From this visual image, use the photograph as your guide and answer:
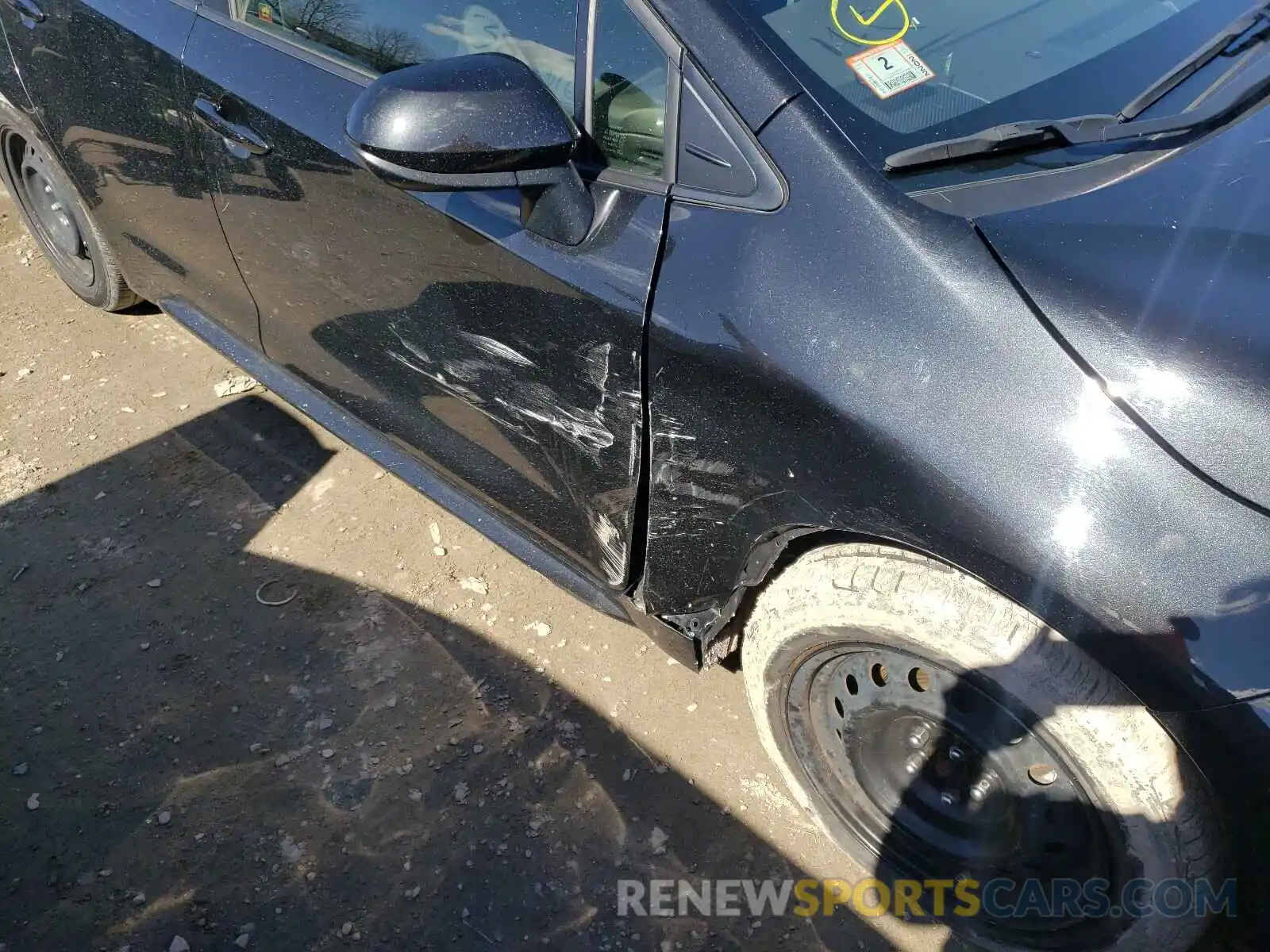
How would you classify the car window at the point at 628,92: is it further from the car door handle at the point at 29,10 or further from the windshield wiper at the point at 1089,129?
the car door handle at the point at 29,10

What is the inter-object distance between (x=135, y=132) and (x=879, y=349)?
6.89ft

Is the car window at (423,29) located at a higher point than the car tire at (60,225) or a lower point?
higher

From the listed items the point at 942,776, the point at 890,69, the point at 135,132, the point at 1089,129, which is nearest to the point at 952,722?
the point at 942,776

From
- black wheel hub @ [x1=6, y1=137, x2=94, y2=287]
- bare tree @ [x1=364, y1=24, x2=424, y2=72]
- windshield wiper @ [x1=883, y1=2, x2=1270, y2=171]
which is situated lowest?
black wheel hub @ [x1=6, y1=137, x2=94, y2=287]

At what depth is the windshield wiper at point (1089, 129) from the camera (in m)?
1.69

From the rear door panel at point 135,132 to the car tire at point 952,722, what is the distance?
175cm

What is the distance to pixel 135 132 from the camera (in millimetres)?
2656

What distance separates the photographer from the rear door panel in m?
2.53

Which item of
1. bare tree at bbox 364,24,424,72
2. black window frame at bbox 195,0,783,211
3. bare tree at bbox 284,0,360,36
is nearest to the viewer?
black window frame at bbox 195,0,783,211

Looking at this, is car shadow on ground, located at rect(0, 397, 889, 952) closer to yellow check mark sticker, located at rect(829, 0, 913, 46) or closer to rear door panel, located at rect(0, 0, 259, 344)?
rear door panel, located at rect(0, 0, 259, 344)

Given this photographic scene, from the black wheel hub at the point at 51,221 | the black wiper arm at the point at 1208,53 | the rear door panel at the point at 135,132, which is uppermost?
the black wiper arm at the point at 1208,53

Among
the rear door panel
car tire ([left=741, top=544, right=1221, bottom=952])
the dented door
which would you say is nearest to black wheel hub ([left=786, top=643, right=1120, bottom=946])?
car tire ([left=741, top=544, right=1221, bottom=952])

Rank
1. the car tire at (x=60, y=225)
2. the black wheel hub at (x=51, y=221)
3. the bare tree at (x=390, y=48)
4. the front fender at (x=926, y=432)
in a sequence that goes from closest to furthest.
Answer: the front fender at (x=926, y=432) → the bare tree at (x=390, y=48) → the car tire at (x=60, y=225) → the black wheel hub at (x=51, y=221)

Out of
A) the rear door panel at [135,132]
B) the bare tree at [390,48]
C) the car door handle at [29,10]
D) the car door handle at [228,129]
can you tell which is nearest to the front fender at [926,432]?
the bare tree at [390,48]
